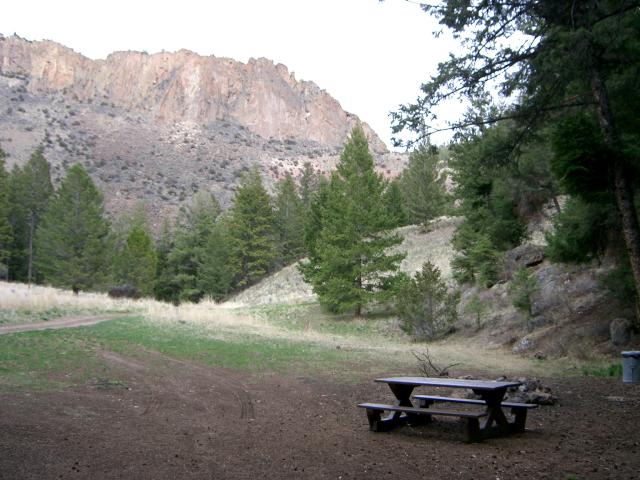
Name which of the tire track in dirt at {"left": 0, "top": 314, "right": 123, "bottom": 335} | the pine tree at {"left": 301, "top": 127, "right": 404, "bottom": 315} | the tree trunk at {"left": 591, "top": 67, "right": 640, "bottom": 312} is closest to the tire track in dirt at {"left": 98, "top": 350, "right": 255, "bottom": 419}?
the tire track in dirt at {"left": 0, "top": 314, "right": 123, "bottom": 335}

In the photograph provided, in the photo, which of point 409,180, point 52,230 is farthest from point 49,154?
point 409,180

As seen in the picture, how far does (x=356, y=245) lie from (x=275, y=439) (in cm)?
2113

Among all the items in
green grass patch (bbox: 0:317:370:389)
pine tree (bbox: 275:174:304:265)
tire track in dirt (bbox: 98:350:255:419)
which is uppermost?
pine tree (bbox: 275:174:304:265)

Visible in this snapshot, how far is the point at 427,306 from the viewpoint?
2108 cm

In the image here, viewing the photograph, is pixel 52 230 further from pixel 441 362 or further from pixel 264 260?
pixel 441 362

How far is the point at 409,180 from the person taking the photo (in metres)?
57.3

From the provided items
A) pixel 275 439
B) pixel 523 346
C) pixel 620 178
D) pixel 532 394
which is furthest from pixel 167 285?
pixel 275 439

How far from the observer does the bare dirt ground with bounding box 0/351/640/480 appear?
16.6 ft

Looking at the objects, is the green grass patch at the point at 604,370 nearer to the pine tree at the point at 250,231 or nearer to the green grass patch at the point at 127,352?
the green grass patch at the point at 127,352

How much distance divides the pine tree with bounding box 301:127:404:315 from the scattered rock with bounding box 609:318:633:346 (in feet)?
45.9

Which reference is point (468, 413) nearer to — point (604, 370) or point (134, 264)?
point (604, 370)

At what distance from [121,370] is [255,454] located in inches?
262

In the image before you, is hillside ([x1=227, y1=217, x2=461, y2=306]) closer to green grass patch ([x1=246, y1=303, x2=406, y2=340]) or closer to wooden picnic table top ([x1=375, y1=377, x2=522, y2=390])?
green grass patch ([x1=246, y1=303, x2=406, y2=340])

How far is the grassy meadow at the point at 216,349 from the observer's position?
11.4 metres
